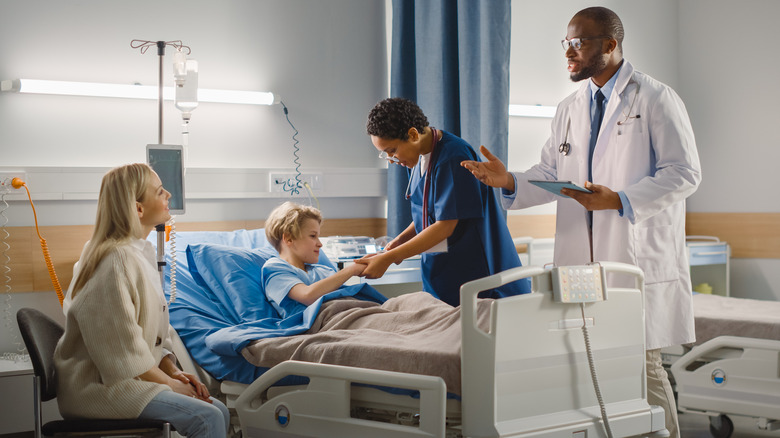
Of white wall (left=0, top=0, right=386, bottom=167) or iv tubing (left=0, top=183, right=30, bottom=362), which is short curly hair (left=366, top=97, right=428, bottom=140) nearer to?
white wall (left=0, top=0, right=386, bottom=167)

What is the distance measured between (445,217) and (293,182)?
136 centimetres

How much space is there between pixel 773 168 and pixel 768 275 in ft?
2.26

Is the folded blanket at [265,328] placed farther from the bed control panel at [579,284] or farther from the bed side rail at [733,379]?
the bed side rail at [733,379]

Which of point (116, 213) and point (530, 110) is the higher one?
point (530, 110)

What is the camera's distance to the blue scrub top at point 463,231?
258 cm

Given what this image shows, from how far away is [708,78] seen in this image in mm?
5098

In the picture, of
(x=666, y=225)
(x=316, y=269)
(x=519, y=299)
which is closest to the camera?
(x=519, y=299)

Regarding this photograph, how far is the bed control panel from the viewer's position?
1926 mm

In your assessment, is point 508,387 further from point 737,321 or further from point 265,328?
point 737,321

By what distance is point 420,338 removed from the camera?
2.14 metres

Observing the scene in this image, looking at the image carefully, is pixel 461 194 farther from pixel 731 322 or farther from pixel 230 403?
pixel 731 322

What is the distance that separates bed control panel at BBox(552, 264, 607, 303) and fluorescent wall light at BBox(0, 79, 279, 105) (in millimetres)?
2130

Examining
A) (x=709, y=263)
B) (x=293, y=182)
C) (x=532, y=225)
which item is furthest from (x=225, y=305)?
(x=709, y=263)

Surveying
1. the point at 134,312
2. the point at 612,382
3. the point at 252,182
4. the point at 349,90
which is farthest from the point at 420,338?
the point at 349,90
